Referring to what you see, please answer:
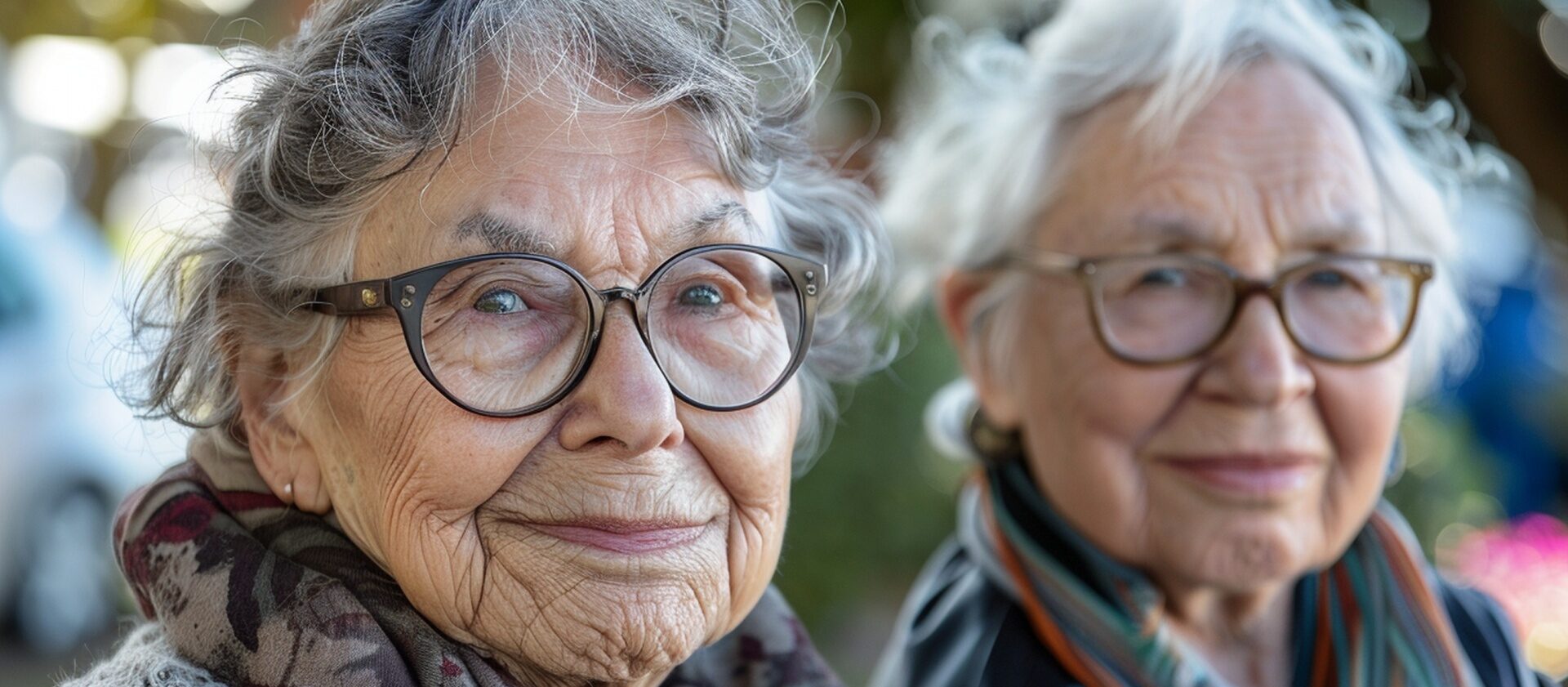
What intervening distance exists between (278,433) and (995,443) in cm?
155

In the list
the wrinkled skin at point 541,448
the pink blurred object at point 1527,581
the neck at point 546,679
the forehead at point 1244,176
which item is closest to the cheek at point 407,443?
the wrinkled skin at point 541,448

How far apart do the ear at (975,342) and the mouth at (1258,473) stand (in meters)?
0.45

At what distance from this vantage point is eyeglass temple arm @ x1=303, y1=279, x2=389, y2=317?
1634 millimetres

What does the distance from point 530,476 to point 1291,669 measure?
1761mm

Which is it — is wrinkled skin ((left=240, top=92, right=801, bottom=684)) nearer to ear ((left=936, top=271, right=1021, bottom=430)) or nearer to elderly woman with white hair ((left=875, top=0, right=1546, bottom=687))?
elderly woman with white hair ((left=875, top=0, right=1546, bottom=687))

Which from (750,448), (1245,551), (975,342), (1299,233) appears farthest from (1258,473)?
(750,448)

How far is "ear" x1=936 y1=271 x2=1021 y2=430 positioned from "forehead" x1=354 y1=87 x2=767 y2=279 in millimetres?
1192

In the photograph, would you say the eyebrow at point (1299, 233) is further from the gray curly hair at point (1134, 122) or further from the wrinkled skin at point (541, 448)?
the wrinkled skin at point (541, 448)

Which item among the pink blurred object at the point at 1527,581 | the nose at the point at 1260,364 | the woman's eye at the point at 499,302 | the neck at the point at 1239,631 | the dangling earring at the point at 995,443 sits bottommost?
the pink blurred object at the point at 1527,581

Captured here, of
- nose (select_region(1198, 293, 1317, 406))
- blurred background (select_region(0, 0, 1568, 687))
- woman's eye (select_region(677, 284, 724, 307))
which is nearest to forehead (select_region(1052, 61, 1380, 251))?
nose (select_region(1198, 293, 1317, 406))

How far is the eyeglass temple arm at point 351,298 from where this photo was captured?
1.63m

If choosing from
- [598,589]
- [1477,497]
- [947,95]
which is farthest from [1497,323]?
[598,589]

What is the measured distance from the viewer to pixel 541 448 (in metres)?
1.65

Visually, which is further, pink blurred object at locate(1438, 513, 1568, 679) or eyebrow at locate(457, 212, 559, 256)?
pink blurred object at locate(1438, 513, 1568, 679)
